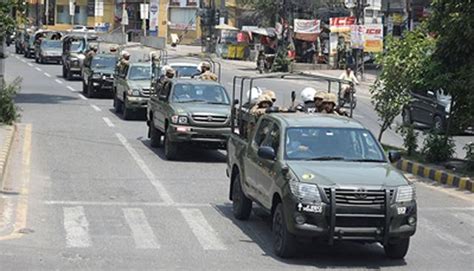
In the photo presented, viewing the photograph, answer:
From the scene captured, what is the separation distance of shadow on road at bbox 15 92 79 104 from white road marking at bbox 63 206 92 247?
20.6 meters

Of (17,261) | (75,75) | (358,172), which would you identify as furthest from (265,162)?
(75,75)

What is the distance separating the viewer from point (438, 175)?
18.1 meters

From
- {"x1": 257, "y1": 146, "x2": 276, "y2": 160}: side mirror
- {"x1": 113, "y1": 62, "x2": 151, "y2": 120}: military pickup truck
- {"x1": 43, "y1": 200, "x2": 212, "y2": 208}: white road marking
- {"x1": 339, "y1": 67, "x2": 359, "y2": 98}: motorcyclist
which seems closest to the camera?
{"x1": 257, "y1": 146, "x2": 276, "y2": 160}: side mirror

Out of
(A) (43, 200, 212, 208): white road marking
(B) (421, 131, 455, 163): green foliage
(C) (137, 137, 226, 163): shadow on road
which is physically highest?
(B) (421, 131, 455, 163): green foliage

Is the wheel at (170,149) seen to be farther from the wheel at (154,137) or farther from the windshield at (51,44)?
the windshield at (51,44)

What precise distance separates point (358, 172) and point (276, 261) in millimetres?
1384

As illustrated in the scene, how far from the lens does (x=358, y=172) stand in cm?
1095

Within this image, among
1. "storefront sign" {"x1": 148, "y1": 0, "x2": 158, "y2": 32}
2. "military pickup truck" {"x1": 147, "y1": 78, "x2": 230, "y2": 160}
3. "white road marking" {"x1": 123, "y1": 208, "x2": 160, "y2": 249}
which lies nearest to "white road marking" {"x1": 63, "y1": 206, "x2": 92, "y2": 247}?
"white road marking" {"x1": 123, "y1": 208, "x2": 160, "y2": 249}

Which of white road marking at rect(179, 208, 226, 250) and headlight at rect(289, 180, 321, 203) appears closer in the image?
headlight at rect(289, 180, 321, 203)

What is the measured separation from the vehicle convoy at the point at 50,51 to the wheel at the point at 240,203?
49.2m

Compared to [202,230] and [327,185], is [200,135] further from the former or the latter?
[327,185]

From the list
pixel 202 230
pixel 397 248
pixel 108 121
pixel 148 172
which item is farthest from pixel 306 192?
pixel 108 121

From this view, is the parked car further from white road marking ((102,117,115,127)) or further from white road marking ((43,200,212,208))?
white road marking ((43,200,212,208))

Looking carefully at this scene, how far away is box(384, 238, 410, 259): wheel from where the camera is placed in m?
10.9
